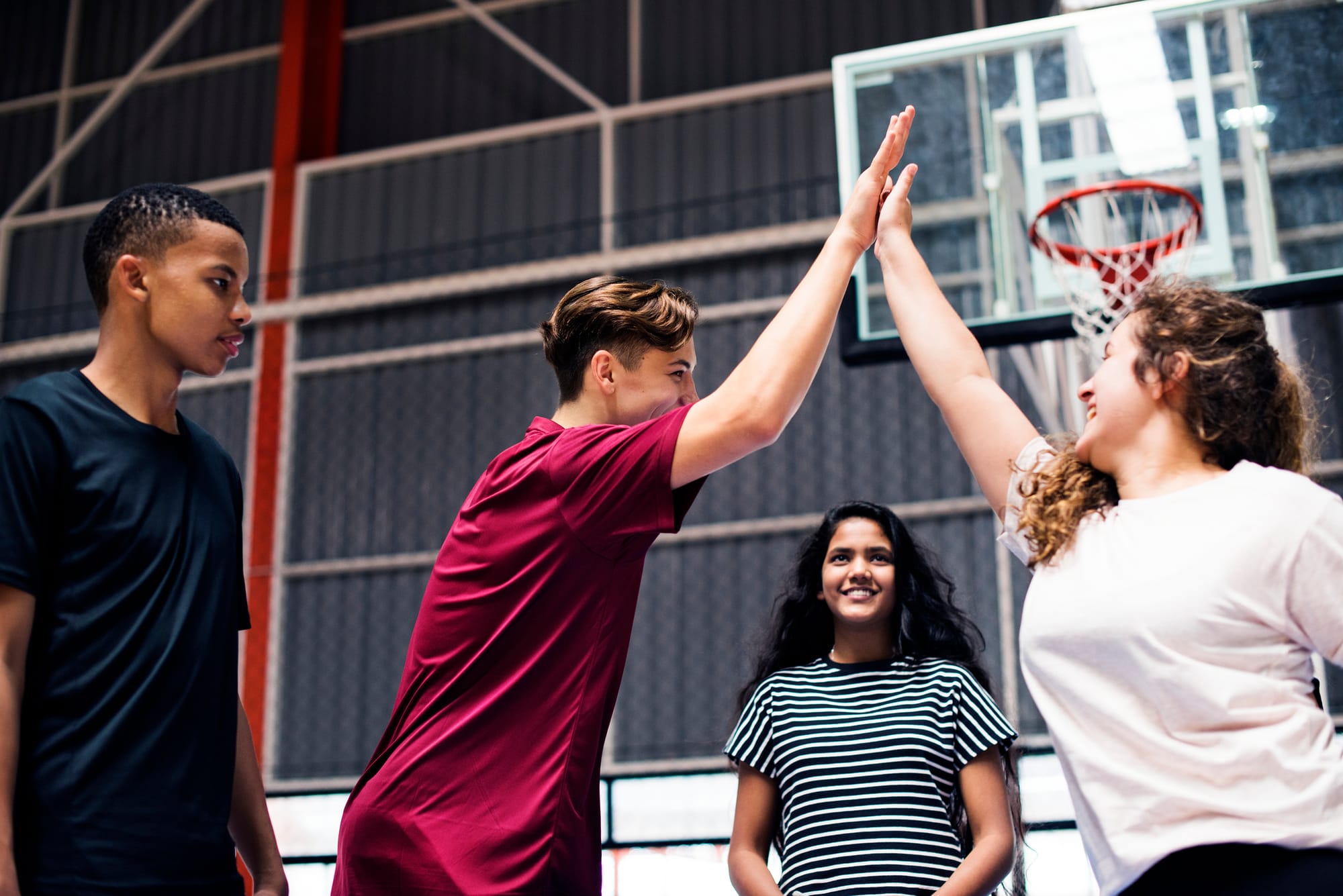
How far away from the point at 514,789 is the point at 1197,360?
1038 millimetres

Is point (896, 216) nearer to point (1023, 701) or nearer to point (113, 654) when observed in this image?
point (113, 654)

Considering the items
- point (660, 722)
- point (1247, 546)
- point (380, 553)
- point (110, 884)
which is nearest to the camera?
point (1247, 546)

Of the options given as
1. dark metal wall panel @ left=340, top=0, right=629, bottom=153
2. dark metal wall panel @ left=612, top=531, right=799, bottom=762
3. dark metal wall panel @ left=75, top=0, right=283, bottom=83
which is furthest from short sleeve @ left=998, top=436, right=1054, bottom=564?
dark metal wall panel @ left=75, top=0, right=283, bottom=83

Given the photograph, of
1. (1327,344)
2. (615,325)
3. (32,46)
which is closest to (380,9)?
(32,46)

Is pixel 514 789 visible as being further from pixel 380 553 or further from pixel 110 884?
pixel 380 553

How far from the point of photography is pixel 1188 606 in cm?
147

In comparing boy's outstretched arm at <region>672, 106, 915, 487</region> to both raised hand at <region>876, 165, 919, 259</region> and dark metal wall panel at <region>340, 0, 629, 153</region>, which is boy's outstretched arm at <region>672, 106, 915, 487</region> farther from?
dark metal wall panel at <region>340, 0, 629, 153</region>

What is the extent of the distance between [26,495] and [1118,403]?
141 centimetres

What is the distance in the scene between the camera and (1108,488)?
5.64 feet

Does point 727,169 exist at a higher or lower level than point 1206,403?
higher

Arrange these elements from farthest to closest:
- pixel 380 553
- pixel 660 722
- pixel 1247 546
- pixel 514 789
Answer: pixel 380 553 < pixel 660 722 < pixel 514 789 < pixel 1247 546

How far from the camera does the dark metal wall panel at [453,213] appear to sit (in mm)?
10375

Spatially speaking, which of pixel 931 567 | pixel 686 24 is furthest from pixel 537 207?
pixel 931 567

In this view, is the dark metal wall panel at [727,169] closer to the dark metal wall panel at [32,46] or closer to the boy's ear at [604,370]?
the dark metal wall panel at [32,46]
